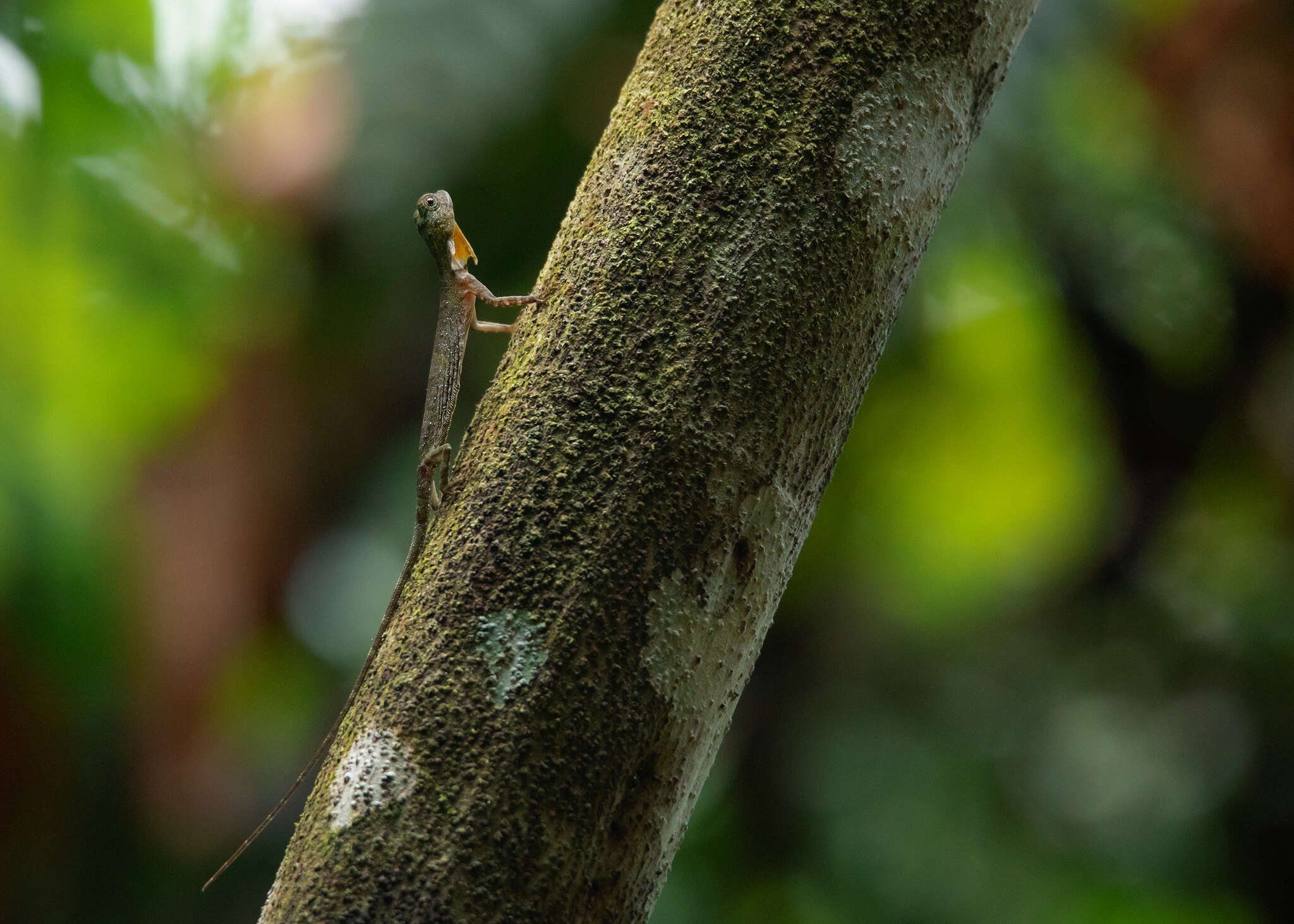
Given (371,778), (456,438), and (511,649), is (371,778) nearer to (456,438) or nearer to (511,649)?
(511,649)

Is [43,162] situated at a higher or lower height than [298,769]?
higher

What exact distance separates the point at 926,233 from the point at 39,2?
613cm

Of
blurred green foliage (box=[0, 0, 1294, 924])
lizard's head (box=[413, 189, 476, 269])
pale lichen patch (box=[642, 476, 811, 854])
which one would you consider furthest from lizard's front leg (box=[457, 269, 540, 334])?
blurred green foliage (box=[0, 0, 1294, 924])

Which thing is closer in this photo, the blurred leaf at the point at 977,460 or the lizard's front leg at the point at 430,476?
the lizard's front leg at the point at 430,476

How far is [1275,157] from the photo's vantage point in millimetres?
5938

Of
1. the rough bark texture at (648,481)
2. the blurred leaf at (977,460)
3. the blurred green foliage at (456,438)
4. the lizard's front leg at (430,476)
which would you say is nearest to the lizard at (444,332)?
the lizard's front leg at (430,476)

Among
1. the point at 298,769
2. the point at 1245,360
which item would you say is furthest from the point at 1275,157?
the point at 298,769

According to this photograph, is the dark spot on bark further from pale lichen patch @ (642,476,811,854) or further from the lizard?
the lizard

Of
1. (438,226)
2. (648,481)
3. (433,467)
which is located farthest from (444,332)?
(648,481)

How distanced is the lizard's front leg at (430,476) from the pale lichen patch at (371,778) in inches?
52.7

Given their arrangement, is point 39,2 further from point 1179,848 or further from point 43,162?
point 1179,848

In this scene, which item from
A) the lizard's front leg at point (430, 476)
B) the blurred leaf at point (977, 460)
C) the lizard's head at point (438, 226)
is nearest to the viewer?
the lizard's front leg at point (430, 476)

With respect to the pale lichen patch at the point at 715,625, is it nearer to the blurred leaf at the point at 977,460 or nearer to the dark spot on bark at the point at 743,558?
the dark spot on bark at the point at 743,558

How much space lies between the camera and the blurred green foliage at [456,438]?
560cm
